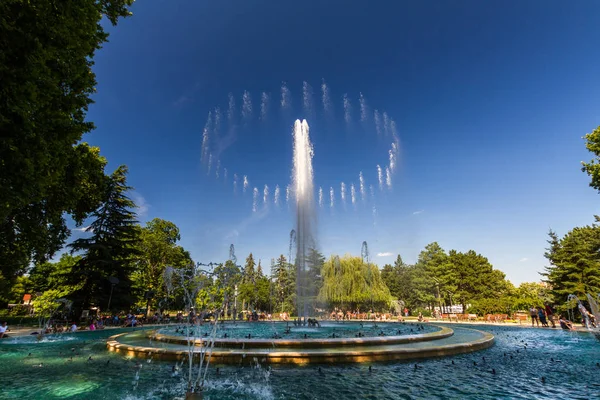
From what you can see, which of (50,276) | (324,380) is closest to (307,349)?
(324,380)

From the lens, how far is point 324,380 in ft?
26.8

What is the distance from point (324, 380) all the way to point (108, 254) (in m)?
27.2

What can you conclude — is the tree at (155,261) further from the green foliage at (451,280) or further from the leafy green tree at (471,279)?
the leafy green tree at (471,279)

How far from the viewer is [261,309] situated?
207 feet

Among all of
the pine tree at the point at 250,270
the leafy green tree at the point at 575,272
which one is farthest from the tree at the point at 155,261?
the leafy green tree at the point at 575,272

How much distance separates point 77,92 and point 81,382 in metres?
8.77

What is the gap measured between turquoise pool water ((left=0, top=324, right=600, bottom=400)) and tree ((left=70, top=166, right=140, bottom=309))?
1776 cm

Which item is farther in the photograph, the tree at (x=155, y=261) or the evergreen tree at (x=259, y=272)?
the evergreen tree at (x=259, y=272)

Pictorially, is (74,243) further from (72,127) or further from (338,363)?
(338,363)

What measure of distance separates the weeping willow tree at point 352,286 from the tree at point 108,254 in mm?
→ 21629

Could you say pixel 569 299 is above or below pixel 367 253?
below

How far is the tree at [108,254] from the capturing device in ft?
90.7

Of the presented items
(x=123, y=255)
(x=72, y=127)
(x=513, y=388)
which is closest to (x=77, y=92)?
(x=72, y=127)

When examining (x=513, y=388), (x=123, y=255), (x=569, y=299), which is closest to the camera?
(x=513, y=388)
